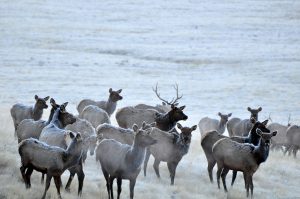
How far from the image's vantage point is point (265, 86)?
1652 inches

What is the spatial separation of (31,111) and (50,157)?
6.41 metres

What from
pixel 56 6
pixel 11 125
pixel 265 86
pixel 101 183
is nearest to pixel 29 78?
pixel 265 86

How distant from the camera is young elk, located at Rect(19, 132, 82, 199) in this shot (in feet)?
42.8

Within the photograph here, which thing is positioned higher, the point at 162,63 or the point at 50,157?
the point at 162,63

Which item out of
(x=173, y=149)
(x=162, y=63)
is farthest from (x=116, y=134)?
(x=162, y=63)

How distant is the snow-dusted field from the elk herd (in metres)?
0.55

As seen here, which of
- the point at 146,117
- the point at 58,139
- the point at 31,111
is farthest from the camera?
the point at 31,111

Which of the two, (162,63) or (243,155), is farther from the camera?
(162,63)

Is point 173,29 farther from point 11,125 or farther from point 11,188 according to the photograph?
point 11,188

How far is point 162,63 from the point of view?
49.5m

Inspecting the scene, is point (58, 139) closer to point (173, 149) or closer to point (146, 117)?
point (173, 149)

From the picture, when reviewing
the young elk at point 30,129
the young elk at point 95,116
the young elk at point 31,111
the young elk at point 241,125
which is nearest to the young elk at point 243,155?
the young elk at point 95,116

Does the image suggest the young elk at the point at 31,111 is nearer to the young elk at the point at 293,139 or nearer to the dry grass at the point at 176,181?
the dry grass at the point at 176,181

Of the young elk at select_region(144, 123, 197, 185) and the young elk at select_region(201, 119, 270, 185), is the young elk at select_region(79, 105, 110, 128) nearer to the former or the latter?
the young elk at select_region(144, 123, 197, 185)
